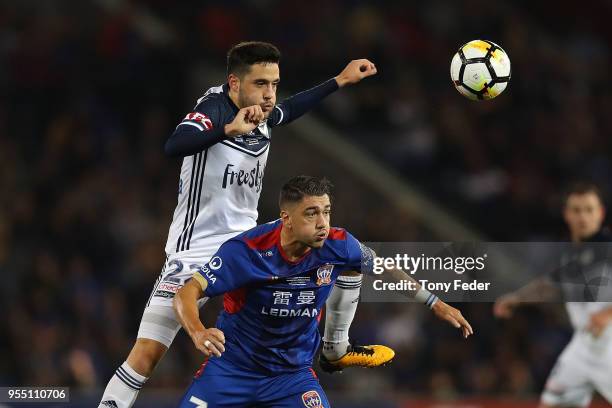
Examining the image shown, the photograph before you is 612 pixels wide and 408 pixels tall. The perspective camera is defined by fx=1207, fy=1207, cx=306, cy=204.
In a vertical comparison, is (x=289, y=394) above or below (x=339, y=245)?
below

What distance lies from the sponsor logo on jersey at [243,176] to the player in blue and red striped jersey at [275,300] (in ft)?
1.37

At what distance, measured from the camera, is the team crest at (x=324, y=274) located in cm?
650

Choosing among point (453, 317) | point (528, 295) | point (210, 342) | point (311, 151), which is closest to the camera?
point (210, 342)

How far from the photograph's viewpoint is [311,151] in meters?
13.5

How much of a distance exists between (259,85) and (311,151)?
6836 millimetres

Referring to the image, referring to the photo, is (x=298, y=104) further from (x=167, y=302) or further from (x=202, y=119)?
(x=167, y=302)

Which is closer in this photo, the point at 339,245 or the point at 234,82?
the point at 339,245

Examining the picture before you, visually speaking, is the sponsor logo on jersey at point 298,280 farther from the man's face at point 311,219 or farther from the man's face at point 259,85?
the man's face at point 259,85

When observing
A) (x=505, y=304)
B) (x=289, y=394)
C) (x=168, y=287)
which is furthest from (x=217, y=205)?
(x=505, y=304)

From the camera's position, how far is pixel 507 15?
48.7 ft

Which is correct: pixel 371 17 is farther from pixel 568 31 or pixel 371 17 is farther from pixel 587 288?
pixel 587 288

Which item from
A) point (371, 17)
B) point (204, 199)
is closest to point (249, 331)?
point (204, 199)

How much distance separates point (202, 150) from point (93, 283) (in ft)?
17.9

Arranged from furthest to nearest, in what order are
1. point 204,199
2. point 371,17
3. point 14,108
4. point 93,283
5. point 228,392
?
point 371,17, point 14,108, point 93,283, point 204,199, point 228,392
